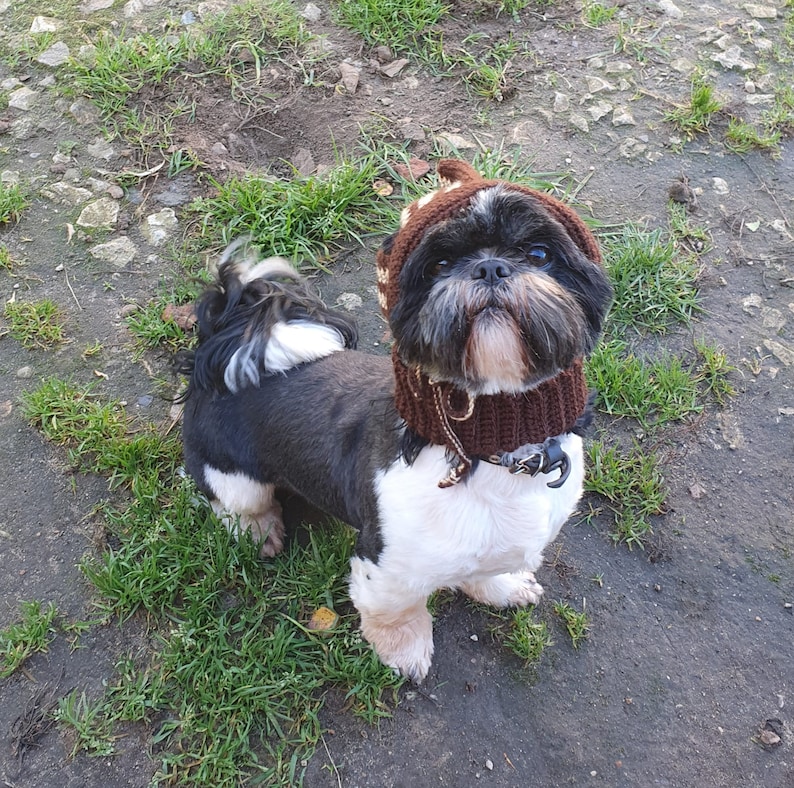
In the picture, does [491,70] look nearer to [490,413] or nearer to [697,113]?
[697,113]

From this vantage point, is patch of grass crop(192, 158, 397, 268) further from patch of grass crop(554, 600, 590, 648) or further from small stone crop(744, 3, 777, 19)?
small stone crop(744, 3, 777, 19)

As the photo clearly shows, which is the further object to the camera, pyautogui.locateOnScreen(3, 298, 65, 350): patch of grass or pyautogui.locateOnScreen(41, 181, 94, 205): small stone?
pyautogui.locateOnScreen(41, 181, 94, 205): small stone

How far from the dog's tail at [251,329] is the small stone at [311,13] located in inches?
113

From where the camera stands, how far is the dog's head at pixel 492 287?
1.60m

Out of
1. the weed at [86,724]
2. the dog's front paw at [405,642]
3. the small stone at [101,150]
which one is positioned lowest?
the weed at [86,724]

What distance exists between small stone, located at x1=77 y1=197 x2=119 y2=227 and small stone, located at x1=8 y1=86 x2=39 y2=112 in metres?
0.93

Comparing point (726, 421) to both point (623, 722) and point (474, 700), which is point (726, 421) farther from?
point (474, 700)

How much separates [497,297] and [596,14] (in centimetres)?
397

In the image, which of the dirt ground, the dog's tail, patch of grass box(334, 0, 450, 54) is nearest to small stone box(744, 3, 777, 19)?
the dirt ground

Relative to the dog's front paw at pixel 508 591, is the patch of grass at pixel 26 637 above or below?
below

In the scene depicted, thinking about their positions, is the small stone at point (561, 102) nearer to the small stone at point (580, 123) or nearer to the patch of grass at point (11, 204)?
the small stone at point (580, 123)

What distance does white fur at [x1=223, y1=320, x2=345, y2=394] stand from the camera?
2387mm

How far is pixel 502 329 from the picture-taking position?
1.60m

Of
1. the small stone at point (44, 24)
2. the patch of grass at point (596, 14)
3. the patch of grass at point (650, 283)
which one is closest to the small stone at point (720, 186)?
the patch of grass at point (650, 283)
